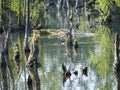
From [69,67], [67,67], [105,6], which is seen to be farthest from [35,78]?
[105,6]

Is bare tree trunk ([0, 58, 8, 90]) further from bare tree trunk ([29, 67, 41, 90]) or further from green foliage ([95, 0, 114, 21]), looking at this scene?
green foliage ([95, 0, 114, 21])

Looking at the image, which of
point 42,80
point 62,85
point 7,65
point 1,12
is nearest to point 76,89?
point 62,85

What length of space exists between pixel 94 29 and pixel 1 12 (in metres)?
13.3

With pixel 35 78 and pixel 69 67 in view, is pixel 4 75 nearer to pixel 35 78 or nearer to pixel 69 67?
pixel 35 78

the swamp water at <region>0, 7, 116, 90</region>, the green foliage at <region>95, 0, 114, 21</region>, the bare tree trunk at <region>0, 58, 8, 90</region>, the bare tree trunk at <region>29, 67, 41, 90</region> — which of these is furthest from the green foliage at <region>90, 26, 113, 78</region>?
the green foliage at <region>95, 0, 114, 21</region>

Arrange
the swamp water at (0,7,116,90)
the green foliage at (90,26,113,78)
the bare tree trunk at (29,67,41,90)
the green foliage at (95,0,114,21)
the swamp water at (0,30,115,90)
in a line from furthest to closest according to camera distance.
Result: the green foliage at (95,0,114,21), the green foliage at (90,26,113,78), the swamp water at (0,7,116,90), the swamp water at (0,30,115,90), the bare tree trunk at (29,67,41,90)

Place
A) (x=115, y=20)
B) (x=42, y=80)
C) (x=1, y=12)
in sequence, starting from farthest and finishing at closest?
(x=115, y=20) < (x=1, y=12) < (x=42, y=80)

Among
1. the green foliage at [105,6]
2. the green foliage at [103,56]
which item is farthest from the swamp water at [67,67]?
the green foliage at [105,6]

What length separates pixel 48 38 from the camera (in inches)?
2124

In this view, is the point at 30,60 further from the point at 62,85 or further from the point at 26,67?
the point at 62,85

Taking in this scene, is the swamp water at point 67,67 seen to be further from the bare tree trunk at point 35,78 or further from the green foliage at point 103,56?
the bare tree trunk at point 35,78

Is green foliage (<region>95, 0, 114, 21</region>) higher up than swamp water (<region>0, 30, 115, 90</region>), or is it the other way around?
green foliage (<region>95, 0, 114, 21</region>)

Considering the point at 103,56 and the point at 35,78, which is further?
the point at 103,56

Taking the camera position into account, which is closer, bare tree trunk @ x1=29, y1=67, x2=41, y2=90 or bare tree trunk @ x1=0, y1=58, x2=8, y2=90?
bare tree trunk @ x1=29, y1=67, x2=41, y2=90
